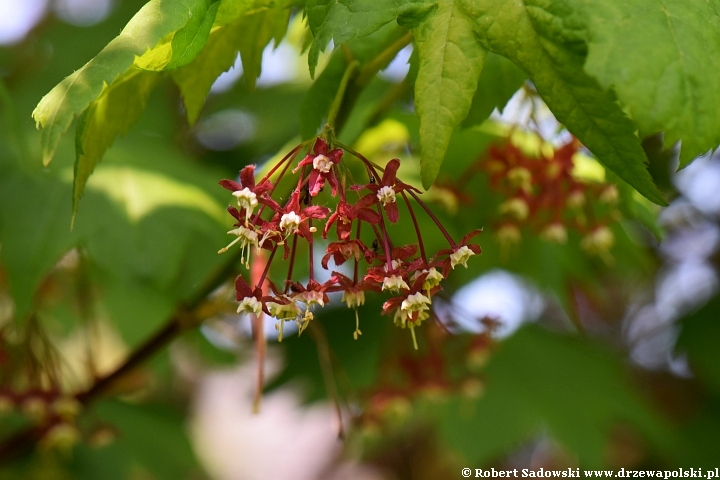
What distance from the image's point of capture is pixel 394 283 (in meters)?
0.78

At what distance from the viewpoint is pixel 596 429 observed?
211 centimetres

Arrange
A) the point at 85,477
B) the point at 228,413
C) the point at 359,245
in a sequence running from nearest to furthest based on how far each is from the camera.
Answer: the point at 359,245, the point at 85,477, the point at 228,413

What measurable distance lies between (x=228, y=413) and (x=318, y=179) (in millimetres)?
5060

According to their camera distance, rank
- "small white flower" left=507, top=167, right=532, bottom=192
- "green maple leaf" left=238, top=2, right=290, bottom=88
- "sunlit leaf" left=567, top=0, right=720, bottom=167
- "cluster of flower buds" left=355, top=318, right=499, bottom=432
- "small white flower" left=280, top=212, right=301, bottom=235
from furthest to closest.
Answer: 1. "cluster of flower buds" left=355, top=318, right=499, bottom=432
2. "small white flower" left=507, top=167, right=532, bottom=192
3. "green maple leaf" left=238, top=2, right=290, bottom=88
4. "small white flower" left=280, top=212, right=301, bottom=235
5. "sunlit leaf" left=567, top=0, right=720, bottom=167

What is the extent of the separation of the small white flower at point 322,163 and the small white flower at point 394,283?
0.46 feet

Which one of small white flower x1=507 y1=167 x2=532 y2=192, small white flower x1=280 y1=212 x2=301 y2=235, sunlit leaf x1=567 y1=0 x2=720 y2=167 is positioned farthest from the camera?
small white flower x1=507 y1=167 x2=532 y2=192

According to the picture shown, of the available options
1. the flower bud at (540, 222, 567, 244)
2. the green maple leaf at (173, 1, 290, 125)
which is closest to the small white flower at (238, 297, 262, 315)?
the green maple leaf at (173, 1, 290, 125)

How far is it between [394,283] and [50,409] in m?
0.97

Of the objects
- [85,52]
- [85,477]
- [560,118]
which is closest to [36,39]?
[85,52]

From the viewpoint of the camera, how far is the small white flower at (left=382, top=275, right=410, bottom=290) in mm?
775

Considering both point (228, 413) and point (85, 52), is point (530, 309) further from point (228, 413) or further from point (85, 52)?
point (228, 413)

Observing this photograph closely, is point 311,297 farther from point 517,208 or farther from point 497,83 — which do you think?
point 517,208

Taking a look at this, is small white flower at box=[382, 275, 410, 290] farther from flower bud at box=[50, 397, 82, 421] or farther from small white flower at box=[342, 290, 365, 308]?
flower bud at box=[50, 397, 82, 421]

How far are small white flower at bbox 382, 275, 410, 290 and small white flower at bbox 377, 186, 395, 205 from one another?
0.28ft
